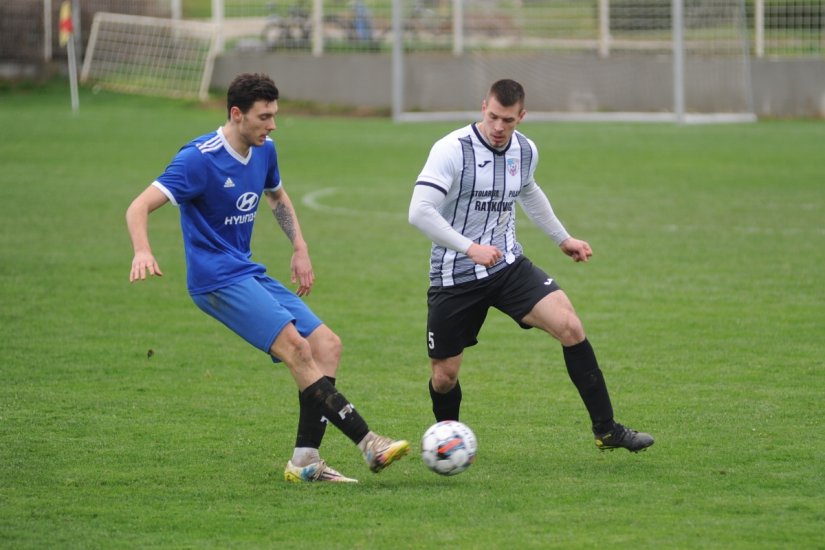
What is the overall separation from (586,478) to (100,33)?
99.7 feet

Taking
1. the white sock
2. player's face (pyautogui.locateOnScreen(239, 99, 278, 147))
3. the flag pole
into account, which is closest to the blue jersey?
player's face (pyautogui.locateOnScreen(239, 99, 278, 147))

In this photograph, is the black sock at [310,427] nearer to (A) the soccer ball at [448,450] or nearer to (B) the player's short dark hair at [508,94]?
(A) the soccer ball at [448,450]

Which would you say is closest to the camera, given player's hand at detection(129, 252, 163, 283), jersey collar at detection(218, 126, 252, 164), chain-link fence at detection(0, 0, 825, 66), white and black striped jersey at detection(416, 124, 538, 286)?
player's hand at detection(129, 252, 163, 283)

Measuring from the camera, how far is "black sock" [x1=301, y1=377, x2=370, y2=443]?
6770 mm

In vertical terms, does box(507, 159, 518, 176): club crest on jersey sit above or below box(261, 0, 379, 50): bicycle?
below

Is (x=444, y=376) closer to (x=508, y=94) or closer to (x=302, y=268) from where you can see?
(x=302, y=268)

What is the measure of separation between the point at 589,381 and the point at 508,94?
167 centimetres

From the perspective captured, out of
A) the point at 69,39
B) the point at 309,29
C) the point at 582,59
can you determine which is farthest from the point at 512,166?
the point at 309,29

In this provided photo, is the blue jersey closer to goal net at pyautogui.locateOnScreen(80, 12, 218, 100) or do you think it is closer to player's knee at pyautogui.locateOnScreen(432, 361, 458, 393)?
player's knee at pyautogui.locateOnScreen(432, 361, 458, 393)

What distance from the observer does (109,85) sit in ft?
114

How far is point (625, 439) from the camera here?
713 cm

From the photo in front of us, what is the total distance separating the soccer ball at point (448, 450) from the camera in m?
6.69

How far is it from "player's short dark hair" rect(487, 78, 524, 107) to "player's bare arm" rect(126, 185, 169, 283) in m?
1.87

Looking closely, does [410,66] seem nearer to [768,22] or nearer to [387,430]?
[768,22]
